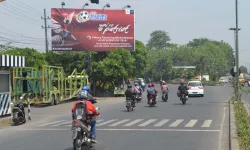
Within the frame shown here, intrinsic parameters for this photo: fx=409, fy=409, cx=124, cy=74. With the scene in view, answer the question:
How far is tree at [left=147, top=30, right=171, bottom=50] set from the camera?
506ft

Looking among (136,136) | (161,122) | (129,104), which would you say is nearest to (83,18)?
(129,104)

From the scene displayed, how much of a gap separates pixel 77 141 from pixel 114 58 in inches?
1211

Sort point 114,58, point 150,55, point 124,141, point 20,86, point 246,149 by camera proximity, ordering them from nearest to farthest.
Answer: point 246,149 < point 124,141 < point 20,86 < point 114,58 < point 150,55

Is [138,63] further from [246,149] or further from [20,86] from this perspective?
[246,149]

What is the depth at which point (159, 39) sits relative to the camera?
513ft

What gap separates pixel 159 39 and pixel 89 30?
11626cm

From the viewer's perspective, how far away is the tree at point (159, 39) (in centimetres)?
15438

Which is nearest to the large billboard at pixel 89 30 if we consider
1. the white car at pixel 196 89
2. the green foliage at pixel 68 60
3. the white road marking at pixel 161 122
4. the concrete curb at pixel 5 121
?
the green foliage at pixel 68 60

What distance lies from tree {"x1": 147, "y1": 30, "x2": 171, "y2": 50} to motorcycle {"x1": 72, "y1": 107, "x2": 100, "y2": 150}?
477 ft

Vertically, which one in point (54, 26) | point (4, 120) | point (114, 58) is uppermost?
point (54, 26)

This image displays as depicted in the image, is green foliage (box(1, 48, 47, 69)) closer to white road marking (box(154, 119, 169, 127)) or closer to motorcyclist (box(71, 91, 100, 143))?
white road marking (box(154, 119, 169, 127))

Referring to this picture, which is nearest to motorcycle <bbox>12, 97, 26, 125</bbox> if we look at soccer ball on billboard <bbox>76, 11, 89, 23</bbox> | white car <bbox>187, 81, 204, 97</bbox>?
white car <bbox>187, 81, 204, 97</bbox>

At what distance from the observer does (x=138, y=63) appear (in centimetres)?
5275

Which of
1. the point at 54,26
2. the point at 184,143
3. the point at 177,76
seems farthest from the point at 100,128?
the point at 177,76
